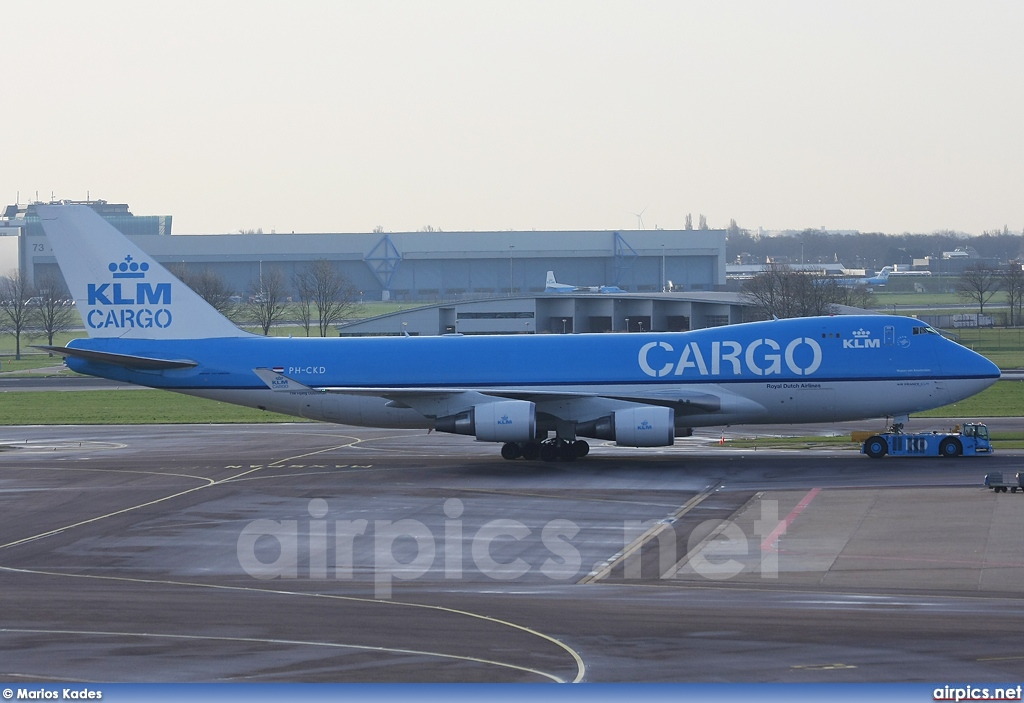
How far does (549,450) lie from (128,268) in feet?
56.4

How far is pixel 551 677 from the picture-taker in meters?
15.4

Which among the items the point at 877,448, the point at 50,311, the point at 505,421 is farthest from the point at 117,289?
the point at 50,311

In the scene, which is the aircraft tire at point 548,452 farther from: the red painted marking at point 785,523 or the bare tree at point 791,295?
the bare tree at point 791,295

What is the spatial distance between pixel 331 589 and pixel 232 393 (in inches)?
844

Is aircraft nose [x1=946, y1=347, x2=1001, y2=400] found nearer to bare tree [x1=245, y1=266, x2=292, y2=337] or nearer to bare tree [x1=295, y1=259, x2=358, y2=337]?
bare tree [x1=245, y1=266, x2=292, y2=337]

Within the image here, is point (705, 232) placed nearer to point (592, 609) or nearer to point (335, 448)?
point (335, 448)

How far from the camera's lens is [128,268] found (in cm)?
4219

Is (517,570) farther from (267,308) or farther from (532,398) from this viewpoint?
(267,308)

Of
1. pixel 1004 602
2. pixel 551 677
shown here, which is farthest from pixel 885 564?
pixel 551 677

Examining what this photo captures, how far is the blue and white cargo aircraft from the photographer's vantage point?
126 ft

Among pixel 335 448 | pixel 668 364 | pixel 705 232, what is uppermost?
pixel 705 232

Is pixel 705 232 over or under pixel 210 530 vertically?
over

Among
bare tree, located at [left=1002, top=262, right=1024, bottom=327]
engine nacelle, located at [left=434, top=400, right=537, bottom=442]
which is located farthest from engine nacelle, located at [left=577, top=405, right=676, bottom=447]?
bare tree, located at [left=1002, top=262, right=1024, bottom=327]

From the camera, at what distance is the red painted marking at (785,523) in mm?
24688
